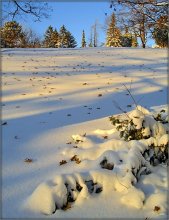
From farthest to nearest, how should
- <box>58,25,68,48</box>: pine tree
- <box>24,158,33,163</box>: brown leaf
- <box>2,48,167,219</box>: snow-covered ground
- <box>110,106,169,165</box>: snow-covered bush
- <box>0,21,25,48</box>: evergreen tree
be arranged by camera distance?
<box>58,25,68,48</box>: pine tree, <box>0,21,25,48</box>: evergreen tree, <box>24,158,33,163</box>: brown leaf, <box>110,106,169,165</box>: snow-covered bush, <box>2,48,167,219</box>: snow-covered ground

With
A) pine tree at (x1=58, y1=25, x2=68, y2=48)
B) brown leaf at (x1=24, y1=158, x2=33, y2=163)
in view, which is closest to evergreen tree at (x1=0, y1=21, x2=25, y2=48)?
brown leaf at (x1=24, y1=158, x2=33, y2=163)

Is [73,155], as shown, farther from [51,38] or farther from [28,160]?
[51,38]

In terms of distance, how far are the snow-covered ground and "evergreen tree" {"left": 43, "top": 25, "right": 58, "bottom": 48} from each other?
49250 millimetres

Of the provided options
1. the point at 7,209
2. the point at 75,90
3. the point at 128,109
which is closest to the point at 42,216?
the point at 7,209

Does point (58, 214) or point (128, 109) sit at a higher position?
point (128, 109)

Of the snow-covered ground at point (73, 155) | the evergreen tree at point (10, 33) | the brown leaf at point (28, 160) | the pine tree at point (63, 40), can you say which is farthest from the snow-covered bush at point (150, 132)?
the pine tree at point (63, 40)

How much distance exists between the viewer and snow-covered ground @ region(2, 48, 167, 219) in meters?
4.05

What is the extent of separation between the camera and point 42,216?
392cm

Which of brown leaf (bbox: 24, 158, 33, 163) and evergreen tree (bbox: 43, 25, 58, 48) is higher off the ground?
evergreen tree (bbox: 43, 25, 58, 48)

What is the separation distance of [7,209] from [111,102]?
566 centimetres

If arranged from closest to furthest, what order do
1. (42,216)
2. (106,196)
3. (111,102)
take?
1. (42,216)
2. (106,196)
3. (111,102)

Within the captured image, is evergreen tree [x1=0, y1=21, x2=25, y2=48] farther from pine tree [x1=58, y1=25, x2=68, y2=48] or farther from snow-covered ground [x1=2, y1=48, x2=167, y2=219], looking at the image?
pine tree [x1=58, y1=25, x2=68, y2=48]

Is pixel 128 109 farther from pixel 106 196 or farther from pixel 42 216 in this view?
pixel 42 216

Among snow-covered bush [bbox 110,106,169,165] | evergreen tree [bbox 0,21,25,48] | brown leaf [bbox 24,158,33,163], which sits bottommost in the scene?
brown leaf [bbox 24,158,33,163]
